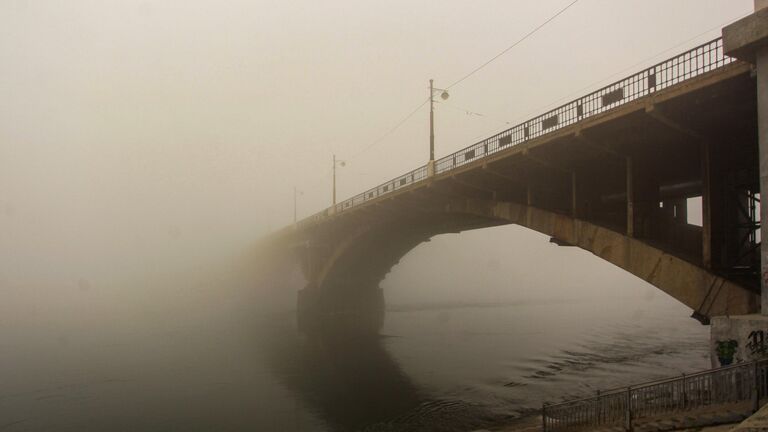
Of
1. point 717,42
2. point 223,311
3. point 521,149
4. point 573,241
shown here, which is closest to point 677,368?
point 573,241

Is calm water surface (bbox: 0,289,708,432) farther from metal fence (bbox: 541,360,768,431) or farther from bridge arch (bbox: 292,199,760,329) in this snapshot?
metal fence (bbox: 541,360,768,431)

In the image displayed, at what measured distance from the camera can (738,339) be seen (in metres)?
11.3

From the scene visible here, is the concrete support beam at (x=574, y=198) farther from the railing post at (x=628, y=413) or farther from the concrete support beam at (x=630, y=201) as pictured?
the railing post at (x=628, y=413)

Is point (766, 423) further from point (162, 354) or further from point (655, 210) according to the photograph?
point (162, 354)

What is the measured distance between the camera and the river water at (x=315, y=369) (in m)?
25.2

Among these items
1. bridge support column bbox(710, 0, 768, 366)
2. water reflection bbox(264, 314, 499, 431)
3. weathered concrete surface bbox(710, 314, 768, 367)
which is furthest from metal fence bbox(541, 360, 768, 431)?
water reflection bbox(264, 314, 499, 431)

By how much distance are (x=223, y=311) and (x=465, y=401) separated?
6449 cm

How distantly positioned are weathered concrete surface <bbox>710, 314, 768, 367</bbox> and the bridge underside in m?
2.45

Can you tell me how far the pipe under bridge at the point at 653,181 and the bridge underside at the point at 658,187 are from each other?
0.04 metres

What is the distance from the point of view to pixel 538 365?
1421 inches

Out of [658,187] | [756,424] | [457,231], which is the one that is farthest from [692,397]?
[457,231]

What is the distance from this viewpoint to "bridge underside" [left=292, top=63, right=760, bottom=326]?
47.5ft

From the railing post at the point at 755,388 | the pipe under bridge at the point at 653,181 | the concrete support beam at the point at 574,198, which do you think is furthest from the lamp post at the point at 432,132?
the railing post at the point at 755,388

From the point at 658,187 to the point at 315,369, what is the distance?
84.4 ft
